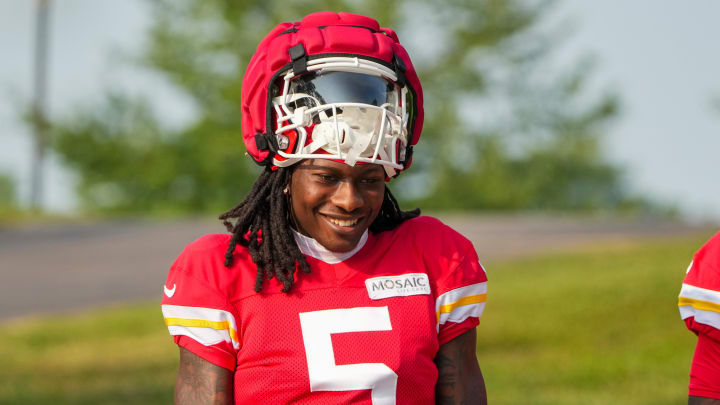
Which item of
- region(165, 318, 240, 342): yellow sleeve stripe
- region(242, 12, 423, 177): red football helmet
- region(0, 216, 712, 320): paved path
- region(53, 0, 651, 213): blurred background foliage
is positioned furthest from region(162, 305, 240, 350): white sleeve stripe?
region(53, 0, 651, 213): blurred background foliage

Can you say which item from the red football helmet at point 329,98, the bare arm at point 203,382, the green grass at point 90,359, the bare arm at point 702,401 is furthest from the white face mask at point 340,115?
the green grass at point 90,359

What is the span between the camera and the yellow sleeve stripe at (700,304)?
3150mm

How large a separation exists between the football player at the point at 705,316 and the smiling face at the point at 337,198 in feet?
3.43

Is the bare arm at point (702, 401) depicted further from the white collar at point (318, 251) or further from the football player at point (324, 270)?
the white collar at point (318, 251)

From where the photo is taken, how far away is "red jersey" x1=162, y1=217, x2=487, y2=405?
9.71ft

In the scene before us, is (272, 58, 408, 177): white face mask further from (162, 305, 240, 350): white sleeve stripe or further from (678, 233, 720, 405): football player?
(678, 233, 720, 405): football player

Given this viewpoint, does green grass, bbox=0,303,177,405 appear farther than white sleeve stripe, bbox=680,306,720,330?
Yes

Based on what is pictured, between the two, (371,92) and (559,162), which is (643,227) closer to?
(559,162)

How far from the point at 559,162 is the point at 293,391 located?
28311mm

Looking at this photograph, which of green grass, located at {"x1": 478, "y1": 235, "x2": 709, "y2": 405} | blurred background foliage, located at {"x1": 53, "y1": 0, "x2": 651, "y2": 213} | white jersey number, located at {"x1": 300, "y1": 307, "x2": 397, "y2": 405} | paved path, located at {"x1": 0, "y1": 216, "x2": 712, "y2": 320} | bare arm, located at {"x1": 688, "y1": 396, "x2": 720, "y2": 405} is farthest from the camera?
blurred background foliage, located at {"x1": 53, "y1": 0, "x2": 651, "y2": 213}

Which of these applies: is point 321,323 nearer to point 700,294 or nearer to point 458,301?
point 458,301

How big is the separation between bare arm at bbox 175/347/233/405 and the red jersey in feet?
0.11

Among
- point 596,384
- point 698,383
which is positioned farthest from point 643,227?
point 698,383

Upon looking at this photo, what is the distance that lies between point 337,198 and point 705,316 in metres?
1.23
